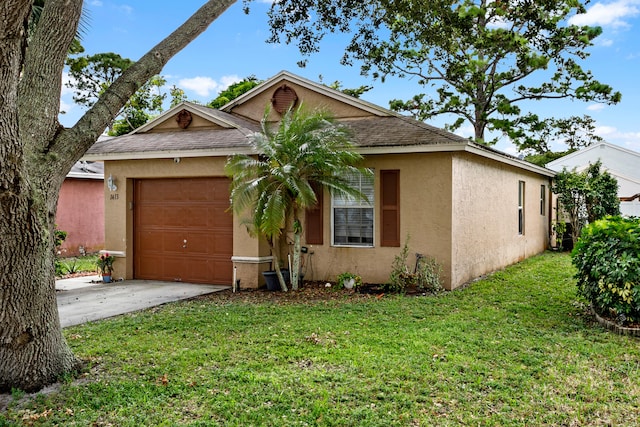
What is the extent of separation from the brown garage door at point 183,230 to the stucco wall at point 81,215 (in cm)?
718

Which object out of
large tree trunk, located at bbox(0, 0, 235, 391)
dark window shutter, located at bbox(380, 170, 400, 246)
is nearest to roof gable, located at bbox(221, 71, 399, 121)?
dark window shutter, located at bbox(380, 170, 400, 246)

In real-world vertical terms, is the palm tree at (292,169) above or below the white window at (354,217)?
above

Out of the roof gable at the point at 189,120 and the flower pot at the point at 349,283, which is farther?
the roof gable at the point at 189,120

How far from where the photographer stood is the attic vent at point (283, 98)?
40.7ft

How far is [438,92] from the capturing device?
25172mm

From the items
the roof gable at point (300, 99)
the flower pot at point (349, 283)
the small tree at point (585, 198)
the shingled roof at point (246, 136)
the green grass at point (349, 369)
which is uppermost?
the roof gable at point (300, 99)

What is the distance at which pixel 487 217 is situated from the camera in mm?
12148

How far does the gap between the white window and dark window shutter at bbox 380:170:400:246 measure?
27cm

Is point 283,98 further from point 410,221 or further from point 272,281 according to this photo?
point 272,281

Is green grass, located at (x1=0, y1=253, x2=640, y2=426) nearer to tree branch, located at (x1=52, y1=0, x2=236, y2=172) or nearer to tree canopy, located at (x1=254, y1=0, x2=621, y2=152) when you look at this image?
tree branch, located at (x1=52, y1=0, x2=236, y2=172)

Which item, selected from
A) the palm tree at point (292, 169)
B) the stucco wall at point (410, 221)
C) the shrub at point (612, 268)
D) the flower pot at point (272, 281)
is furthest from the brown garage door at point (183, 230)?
the shrub at point (612, 268)

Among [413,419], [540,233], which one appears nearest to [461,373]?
[413,419]

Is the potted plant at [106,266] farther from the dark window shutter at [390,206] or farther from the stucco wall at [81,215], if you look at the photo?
the stucco wall at [81,215]

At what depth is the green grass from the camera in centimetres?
418
